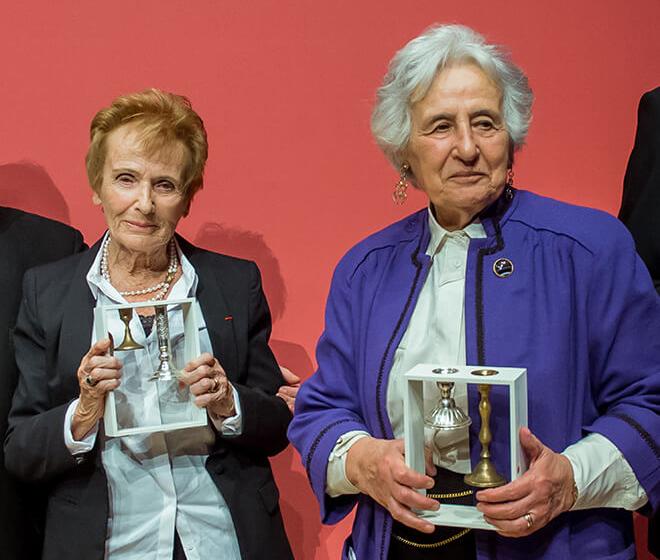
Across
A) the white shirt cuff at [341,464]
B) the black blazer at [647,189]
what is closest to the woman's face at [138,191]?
the white shirt cuff at [341,464]

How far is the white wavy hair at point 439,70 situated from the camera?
5.45 feet

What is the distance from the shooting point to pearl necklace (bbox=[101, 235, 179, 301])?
2.07 meters

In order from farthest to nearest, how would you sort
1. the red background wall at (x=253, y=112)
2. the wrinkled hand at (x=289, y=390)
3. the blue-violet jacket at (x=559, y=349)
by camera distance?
the red background wall at (x=253, y=112), the wrinkled hand at (x=289, y=390), the blue-violet jacket at (x=559, y=349)

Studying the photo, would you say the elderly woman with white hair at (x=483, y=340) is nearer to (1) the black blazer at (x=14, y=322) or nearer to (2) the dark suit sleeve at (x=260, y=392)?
(2) the dark suit sleeve at (x=260, y=392)

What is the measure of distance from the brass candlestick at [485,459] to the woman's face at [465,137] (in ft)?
1.17

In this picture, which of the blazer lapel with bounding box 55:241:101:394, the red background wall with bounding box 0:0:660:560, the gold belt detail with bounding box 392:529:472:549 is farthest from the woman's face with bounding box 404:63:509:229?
the red background wall with bounding box 0:0:660:560

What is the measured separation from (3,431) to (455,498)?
1.05 m

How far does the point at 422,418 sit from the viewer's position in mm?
1556

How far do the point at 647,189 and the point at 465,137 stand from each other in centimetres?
47

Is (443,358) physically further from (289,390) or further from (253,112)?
(253,112)

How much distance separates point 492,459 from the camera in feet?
5.13

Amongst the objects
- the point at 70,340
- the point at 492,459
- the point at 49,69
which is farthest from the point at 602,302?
the point at 49,69

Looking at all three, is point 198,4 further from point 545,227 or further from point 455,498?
point 455,498

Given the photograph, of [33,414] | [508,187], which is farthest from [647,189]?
[33,414]
